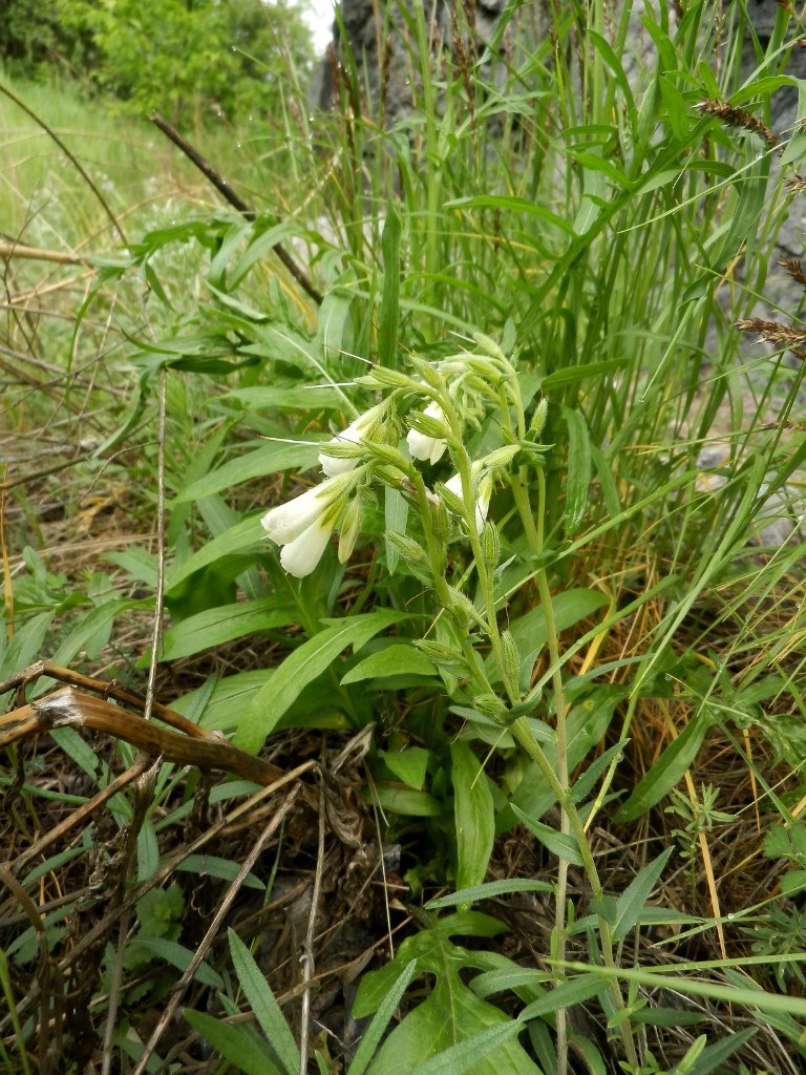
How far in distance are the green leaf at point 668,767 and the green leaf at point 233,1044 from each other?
57 cm

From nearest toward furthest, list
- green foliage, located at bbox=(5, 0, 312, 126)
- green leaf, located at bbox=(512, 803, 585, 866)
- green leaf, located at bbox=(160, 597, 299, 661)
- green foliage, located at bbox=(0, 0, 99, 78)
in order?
green leaf, located at bbox=(512, 803, 585, 866) → green leaf, located at bbox=(160, 597, 299, 661) → green foliage, located at bbox=(5, 0, 312, 126) → green foliage, located at bbox=(0, 0, 99, 78)

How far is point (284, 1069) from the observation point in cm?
83

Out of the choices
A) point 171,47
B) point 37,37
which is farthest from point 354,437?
point 37,37

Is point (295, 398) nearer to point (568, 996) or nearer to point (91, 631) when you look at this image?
point (91, 631)

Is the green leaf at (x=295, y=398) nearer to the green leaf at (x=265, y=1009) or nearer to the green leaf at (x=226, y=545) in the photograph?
the green leaf at (x=226, y=545)

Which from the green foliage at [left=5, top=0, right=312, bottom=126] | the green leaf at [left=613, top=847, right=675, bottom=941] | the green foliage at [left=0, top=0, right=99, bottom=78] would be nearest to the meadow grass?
the green leaf at [left=613, top=847, right=675, bottom=941]

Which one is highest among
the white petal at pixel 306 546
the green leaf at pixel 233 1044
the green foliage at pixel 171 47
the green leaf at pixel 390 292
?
the green foliage at pixel 171 47

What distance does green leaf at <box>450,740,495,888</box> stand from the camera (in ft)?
3.11


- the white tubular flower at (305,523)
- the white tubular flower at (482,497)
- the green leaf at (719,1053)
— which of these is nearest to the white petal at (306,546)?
the white tubular flower at (305,523)

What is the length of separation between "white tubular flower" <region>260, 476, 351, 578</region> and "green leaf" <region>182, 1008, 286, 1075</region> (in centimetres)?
47

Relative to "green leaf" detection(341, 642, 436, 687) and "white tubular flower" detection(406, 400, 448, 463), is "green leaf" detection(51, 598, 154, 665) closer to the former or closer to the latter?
"green leaf" detection(341, 642, 436, 687)

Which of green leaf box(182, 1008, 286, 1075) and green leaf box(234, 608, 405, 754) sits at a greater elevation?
green leaf box(234, 608, 405, 754)

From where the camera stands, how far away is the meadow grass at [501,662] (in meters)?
0.81

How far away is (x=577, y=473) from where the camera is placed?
1112 mm
